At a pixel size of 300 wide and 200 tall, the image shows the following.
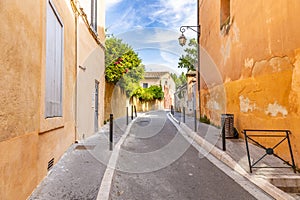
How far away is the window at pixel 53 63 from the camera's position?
15.0 ft

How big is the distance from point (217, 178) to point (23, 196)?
3221 millimetres

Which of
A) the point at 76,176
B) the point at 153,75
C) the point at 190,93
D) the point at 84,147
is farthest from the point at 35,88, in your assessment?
the point at 153,75

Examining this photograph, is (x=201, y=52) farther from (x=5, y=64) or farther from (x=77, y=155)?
(x=5, y=64)

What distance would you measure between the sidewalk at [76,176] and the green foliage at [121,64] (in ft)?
27.2

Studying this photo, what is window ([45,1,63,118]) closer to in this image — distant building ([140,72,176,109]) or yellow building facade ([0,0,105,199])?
yellow building facade ([0,0,105,199])

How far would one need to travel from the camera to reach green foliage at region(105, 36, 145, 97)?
1446cm

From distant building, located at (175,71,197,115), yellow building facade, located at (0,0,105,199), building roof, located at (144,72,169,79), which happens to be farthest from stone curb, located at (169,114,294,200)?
building roof, located at (144,72,169,79)

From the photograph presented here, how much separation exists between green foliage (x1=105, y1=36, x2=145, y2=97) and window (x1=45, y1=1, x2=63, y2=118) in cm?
861

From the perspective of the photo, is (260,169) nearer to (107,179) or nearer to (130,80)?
(107,179)

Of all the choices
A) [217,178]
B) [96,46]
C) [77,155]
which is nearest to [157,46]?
[96,46]

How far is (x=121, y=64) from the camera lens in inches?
582

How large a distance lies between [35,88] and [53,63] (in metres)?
1.38

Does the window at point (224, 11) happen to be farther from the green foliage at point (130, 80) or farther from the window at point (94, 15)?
the green foliage at point (130, 80)

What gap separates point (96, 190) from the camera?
12.3 ft
